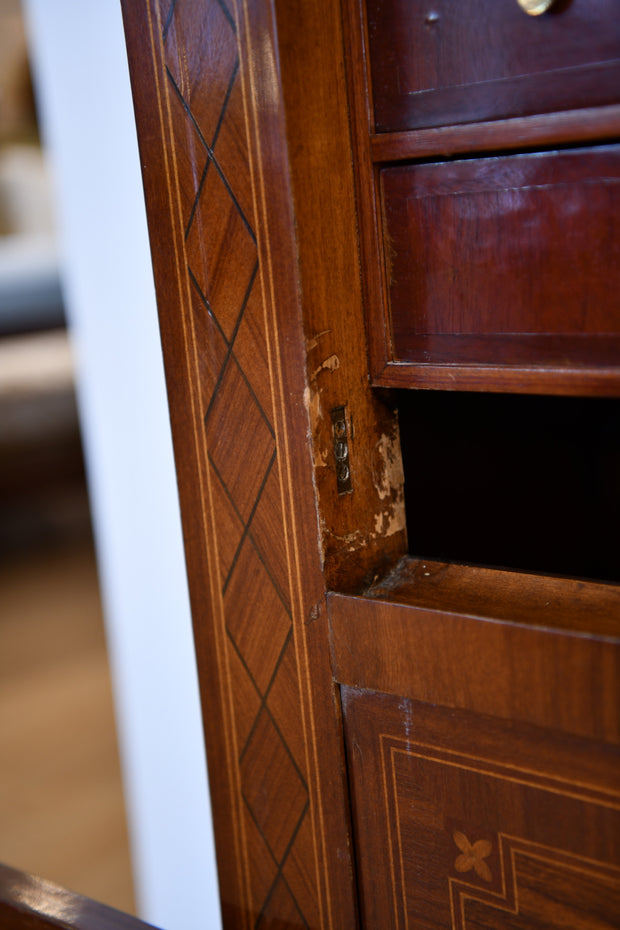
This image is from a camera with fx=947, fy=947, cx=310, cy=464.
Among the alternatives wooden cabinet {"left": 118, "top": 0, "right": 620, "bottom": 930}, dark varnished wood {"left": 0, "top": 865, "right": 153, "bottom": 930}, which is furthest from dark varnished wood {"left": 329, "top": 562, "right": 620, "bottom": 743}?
dark varnished wood {"left": 0, "top": 865, "right": 153, "bottom": 930}

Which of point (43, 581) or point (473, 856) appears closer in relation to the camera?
point (473, 856)

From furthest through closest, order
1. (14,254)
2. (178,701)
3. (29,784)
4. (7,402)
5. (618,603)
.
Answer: (14,254), (7,402), (29,784), (178,701), (618,603)

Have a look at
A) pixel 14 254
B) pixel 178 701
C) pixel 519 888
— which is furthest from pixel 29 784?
pixel 14 254

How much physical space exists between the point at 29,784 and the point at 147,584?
111 centimetres

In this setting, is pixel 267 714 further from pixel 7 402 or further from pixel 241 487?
pixel 7 402

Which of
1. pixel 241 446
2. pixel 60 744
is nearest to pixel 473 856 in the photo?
pixel 241 446

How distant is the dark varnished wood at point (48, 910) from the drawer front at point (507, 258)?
0.44 metres

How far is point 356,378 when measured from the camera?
598mm

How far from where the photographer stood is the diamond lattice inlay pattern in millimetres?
583

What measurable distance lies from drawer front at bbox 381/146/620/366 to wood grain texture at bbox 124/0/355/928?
7cm

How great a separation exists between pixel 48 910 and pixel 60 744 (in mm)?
→ 1300

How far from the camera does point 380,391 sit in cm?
62

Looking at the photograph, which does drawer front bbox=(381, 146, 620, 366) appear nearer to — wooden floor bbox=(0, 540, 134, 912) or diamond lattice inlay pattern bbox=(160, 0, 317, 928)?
diamond lattice inlay pattern bbox=(160, 0, 317, 928)

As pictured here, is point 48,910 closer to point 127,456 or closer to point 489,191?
point 127,456
